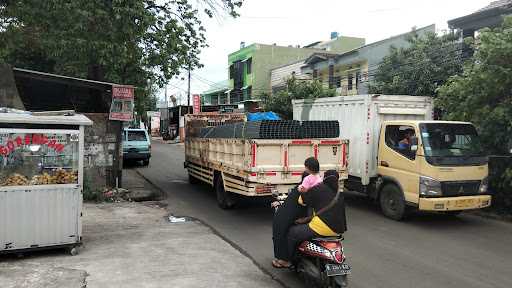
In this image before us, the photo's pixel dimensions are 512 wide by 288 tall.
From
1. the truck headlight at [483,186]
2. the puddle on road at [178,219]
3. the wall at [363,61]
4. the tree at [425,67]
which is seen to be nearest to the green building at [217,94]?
the wall at [363,61]

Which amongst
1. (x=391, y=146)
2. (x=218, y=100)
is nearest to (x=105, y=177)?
(x=391, y=146)

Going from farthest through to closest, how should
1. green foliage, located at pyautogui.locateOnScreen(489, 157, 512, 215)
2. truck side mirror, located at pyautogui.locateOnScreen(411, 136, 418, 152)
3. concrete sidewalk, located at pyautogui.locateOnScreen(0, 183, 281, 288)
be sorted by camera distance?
green foliage, located at pyautogui.locateOnScreen(489, 157, 512, 215), truck side mirror, located at pyautogui.locateOnScreen(411, 136, 418, 152), concrete sidewalk, located at pyautogui.locateOnScreen(0, 183, 281, 288)

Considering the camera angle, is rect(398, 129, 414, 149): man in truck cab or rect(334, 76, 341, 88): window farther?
rect(334, 76, 341, 88): window

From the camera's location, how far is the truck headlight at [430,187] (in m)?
8.75

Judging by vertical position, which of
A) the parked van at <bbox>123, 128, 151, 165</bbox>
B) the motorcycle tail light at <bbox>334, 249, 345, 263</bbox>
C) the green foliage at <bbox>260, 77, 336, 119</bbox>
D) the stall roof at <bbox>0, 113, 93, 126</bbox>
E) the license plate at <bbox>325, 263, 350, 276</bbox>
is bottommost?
the license plate at <bbox>325, 263, 350, 276</bbox>

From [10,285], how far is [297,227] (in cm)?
345

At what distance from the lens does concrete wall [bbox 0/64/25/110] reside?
11.4 meters

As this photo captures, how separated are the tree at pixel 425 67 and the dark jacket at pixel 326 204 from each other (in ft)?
45.7

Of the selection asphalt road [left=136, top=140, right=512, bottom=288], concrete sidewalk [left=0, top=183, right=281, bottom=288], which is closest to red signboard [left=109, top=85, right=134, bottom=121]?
asphalt road [left=136, top=140, right=512, bottom=288]

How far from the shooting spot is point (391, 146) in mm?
9906

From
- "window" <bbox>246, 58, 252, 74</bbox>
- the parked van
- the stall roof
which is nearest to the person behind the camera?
the stall roof

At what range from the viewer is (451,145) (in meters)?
9.24

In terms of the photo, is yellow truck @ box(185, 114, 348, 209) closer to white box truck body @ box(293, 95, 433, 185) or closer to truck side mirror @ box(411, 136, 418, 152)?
white box truck body @ box(293, 95, 433, 185)

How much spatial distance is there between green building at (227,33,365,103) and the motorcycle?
34.9m
